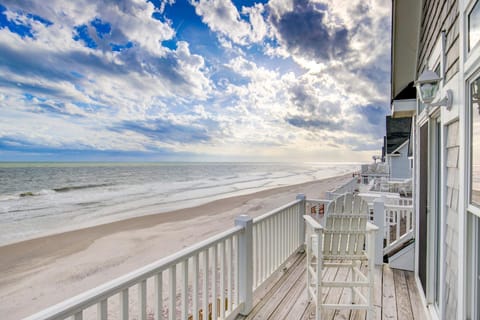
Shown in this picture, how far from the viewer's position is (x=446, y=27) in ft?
5.90

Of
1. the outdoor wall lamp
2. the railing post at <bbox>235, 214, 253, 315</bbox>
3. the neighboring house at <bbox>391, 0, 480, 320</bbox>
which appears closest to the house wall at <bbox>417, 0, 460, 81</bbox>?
the neighboring house at <bbox>391, 0, 480, 320</bbox>

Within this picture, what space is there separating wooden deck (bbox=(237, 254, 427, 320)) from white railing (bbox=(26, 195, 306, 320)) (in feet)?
0.52

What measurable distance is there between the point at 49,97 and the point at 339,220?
24793 mm

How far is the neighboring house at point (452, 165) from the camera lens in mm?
1295

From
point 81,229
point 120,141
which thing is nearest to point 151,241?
point 81,229

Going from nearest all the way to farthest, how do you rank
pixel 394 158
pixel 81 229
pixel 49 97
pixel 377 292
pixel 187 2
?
pixel 377 292, pixel 187 2, pixel 81 229, pixel 394 158, pixel 49 97

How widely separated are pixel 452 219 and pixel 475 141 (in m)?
0.70

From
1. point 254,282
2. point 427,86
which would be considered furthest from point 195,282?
point 427,86

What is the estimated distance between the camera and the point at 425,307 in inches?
99.1

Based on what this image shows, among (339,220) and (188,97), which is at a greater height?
(188,97)

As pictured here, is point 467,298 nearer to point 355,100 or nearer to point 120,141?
point 355,100

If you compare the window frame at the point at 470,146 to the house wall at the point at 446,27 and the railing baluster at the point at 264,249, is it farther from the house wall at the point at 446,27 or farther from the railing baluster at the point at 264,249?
the railing baluster at the point at 264,249

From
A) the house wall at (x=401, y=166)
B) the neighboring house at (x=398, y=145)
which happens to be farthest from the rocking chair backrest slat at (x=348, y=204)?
the house wall at (x=401, y=166)

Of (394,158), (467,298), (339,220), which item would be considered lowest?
(467,298)
